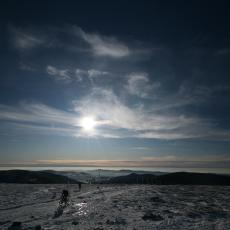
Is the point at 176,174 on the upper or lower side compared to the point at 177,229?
upper

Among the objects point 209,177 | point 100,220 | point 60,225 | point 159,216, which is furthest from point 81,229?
point 209,177

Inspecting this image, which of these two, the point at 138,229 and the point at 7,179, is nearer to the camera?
the point at 138,229

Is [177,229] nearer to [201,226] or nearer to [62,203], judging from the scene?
[201,226]

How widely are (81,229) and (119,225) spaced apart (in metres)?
2.56

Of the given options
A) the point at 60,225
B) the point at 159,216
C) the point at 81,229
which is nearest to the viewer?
the point at 81,229

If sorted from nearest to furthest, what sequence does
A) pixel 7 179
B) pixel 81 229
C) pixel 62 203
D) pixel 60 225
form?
pixel 81 229
pixel 60 225
pixel 62 203
pixel 7 179

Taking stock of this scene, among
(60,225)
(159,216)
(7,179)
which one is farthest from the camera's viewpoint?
(7,179)

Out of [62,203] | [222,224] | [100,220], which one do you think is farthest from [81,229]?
[62,203]

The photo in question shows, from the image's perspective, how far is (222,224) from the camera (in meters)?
17.3

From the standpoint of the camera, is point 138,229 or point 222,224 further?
point 222,224

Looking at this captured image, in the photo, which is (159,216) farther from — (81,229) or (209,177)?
(209,177)

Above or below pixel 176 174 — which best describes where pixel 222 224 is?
below

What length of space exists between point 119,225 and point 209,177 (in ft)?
524

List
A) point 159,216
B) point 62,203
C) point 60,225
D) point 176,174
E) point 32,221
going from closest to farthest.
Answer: point 60,225 < point 32,221 < point 159,216 < point 62,203 < point 176,174
